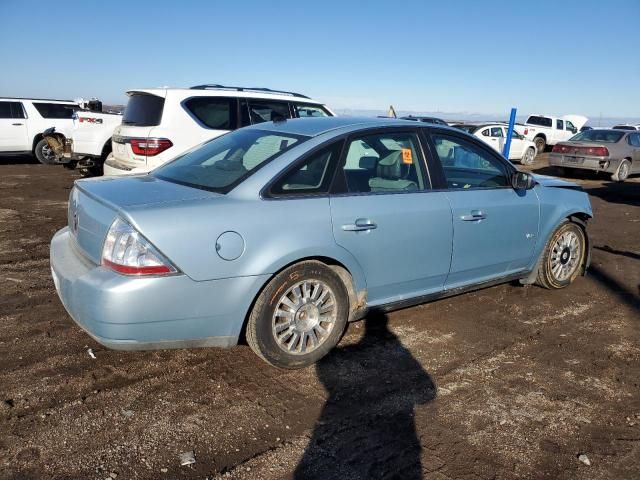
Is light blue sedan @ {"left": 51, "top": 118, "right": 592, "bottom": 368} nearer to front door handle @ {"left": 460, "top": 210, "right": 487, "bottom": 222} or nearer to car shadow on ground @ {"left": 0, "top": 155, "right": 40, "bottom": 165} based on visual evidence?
front door handle @ {"left": 460, "top": 210, "right": 487, "bottom": 222}

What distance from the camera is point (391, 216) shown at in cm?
372

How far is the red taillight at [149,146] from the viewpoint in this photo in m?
7.37

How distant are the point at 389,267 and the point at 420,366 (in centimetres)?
70

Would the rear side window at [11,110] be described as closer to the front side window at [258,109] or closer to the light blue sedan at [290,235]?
the front side window at [258,109]

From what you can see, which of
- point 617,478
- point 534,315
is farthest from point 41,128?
point 617,478

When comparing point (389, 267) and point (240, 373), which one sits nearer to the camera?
point (240, 373)

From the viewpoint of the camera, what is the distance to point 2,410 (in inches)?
116

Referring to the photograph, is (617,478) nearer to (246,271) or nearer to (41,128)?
(246,271)

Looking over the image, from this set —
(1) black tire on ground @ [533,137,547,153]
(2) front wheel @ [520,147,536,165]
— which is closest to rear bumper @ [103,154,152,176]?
(2) front wheel @ [520,147,536,165]

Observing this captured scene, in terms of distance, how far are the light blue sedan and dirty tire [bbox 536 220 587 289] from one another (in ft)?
1.42

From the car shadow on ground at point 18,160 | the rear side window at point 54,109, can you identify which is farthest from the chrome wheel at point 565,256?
the car shadow on ground at point 18,160

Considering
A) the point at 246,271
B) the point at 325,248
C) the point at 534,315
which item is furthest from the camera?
the point at 534,315

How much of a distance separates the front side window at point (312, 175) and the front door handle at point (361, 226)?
27 centimetres

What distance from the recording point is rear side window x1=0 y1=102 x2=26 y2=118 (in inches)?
577
